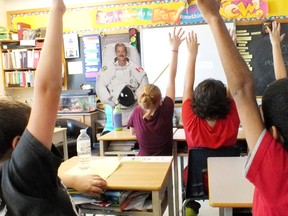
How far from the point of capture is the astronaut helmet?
4281 mm

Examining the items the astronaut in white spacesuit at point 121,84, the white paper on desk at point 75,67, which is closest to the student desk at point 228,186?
the astronaut in white spacesuit at point 121,84

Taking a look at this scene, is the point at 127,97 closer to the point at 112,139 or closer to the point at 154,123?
the point at 112,139

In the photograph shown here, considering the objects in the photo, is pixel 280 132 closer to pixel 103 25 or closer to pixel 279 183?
pixel 279 183

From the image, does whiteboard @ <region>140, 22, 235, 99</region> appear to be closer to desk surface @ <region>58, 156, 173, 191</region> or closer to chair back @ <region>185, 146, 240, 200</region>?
chair back @ <region>185, 146, 240, 200</region>

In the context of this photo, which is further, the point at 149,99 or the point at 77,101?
the point at 77,101

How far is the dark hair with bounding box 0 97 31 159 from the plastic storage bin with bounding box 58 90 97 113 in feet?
14.3

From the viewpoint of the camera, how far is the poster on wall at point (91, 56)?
528 centimetres

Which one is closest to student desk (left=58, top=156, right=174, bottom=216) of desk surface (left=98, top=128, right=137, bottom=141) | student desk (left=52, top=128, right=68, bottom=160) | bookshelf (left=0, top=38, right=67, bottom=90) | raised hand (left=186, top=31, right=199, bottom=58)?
raised hand (left=186, top=31, right=199, bottom=58)

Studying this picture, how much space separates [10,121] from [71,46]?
4.85m

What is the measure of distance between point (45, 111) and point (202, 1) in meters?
0.51

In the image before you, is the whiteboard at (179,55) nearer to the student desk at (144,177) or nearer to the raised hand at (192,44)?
the raised hand at (192,44)

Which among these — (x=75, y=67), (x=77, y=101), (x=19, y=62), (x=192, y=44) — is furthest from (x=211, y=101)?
(x=19, y=62)

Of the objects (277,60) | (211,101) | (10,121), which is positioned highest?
(277,60)

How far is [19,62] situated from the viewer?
17.7 feet
